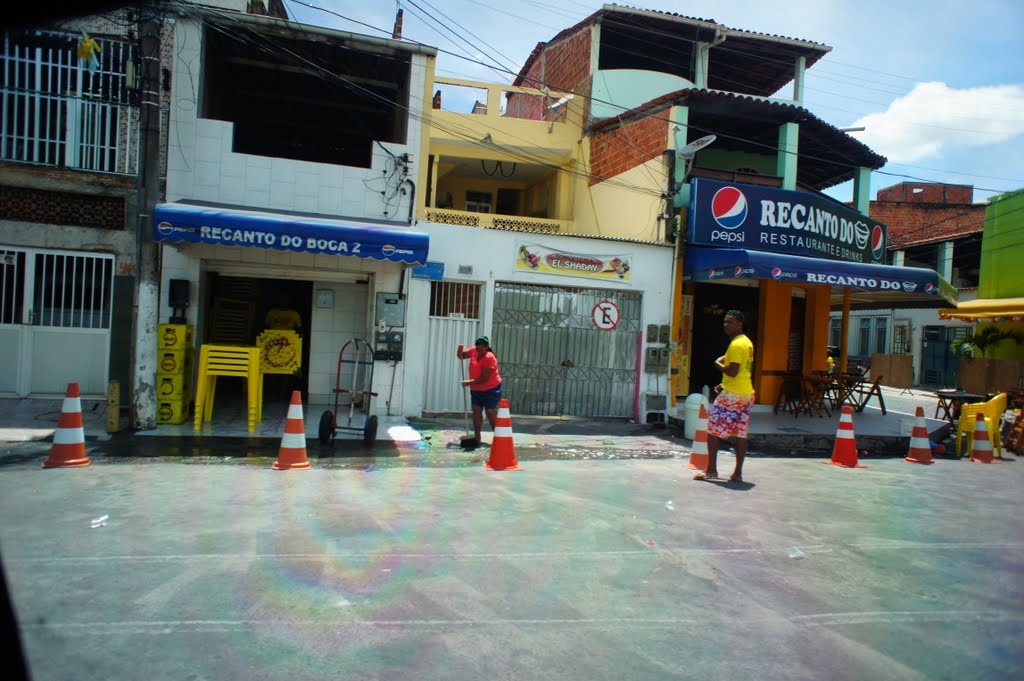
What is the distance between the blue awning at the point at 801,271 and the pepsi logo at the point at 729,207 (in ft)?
2.24

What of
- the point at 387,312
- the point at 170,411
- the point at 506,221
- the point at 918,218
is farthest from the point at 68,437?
the point at 918,218

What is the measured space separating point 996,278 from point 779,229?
1584cm

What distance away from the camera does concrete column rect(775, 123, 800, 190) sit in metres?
13.8

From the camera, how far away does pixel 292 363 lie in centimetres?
1027

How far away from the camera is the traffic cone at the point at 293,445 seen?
7336 millimetres

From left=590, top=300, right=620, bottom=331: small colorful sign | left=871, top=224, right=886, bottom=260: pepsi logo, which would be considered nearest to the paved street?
left=590, top=300, right=620, bottom=331: small colorful sign

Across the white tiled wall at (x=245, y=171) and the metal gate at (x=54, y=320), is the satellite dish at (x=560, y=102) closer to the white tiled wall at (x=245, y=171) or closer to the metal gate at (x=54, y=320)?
the white tiled wall at (x=245, y=171)

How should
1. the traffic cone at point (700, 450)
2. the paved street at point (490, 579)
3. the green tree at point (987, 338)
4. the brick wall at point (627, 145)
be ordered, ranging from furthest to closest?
1. the green tree at point (987, 338)
2. the brick wall at point (627, 145)
3. the traffic cone at point (700, 450)
4. the paved street at point (490, 579)

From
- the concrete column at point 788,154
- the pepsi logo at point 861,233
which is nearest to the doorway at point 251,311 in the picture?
the concrete column at point 788,154

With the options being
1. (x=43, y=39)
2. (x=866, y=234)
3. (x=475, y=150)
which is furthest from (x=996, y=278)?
(x=43, y=39)

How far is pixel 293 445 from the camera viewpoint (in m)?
7.38

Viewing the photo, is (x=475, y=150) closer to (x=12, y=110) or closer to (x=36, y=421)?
(x=12, y=110)

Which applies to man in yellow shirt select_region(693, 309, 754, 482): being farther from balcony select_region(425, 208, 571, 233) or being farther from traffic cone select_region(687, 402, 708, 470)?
balcony select_region(425, 208, 571, 233)

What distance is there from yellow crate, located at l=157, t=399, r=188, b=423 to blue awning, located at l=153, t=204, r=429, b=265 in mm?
2181
